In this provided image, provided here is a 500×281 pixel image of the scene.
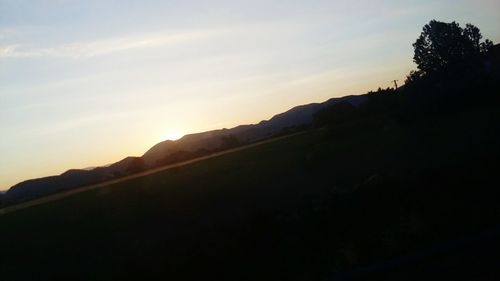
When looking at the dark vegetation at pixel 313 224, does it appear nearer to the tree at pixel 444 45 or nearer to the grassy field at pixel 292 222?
the grassy field at pixel 292 222

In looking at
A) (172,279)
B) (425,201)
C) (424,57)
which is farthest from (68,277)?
(424,57)

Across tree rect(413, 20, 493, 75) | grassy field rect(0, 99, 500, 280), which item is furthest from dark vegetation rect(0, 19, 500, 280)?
tree rect(413, 20, 493, 75)

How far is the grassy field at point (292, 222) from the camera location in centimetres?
1192

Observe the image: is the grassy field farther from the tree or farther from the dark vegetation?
the tree

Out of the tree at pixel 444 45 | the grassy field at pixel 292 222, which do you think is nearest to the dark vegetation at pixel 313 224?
the grassy field at pixel 292 222

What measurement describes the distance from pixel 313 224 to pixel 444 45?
65.4 meters

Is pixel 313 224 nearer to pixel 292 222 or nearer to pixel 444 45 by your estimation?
pixel 292 222

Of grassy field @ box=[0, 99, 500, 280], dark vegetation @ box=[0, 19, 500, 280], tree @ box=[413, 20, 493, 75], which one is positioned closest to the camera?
dark vegetation @ box=[0, 19, 500, 280]

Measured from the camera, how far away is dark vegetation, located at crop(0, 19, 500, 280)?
423 inches

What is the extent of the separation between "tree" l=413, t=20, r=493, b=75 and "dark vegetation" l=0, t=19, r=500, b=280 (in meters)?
39.1

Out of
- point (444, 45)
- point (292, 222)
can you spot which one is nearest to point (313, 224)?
point (292, 222)

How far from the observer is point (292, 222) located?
15883 mm

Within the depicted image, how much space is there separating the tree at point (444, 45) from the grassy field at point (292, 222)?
42.8m

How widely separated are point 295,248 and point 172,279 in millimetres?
3034
